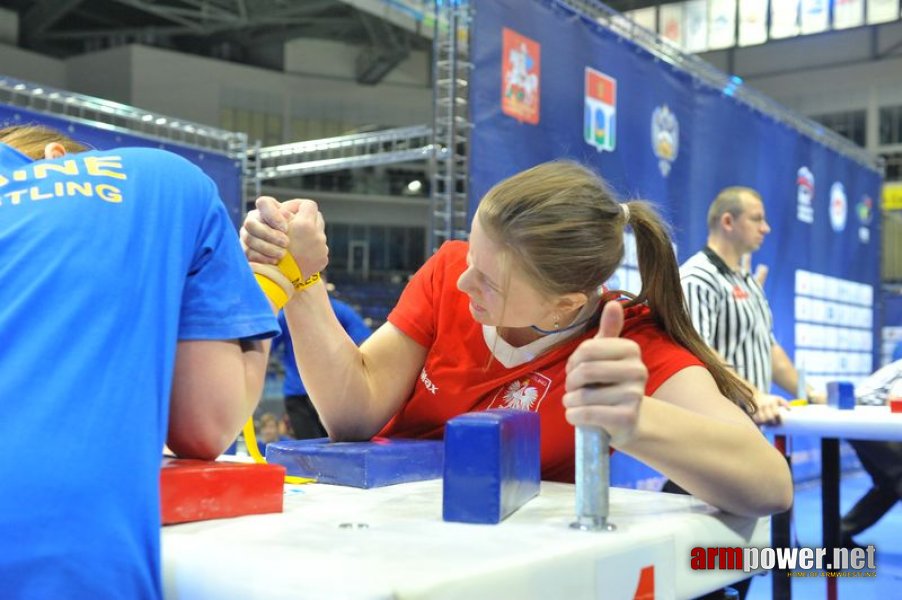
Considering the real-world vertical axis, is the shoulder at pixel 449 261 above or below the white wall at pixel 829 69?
below

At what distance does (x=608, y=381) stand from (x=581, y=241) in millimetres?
413

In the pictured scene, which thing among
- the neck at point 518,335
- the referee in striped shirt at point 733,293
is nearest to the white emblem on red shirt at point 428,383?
the neck at point 518,335

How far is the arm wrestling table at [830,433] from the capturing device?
1985 mm

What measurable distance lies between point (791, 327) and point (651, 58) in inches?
84.4

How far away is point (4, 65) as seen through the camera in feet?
38.8

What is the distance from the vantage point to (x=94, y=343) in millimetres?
682

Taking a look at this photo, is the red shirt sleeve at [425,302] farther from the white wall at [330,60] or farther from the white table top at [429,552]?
the white wall at [330,60]

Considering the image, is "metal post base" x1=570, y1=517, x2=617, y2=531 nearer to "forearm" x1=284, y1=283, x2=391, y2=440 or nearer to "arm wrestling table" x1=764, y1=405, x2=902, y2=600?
"forearm" x1=284, y1=283, x2=391, y2=440

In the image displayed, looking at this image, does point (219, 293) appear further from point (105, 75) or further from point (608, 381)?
point (105, 75)

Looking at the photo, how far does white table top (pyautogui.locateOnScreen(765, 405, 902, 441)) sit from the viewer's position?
6.44ft

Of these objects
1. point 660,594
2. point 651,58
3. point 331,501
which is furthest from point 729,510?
point 651,58

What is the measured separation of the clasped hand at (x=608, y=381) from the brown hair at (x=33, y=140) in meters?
0.58

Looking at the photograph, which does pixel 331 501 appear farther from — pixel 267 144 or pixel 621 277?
pixel 267 144

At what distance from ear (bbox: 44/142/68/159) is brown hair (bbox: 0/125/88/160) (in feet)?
0.04
